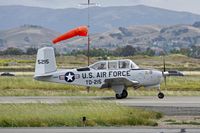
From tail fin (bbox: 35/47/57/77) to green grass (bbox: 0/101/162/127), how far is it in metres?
10.6

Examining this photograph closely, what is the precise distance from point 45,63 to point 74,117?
14.4 meters

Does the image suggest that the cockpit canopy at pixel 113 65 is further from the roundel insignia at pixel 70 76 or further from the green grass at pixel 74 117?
the green grass at pixel 74 117

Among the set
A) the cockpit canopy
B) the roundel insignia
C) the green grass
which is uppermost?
the cockpit canopy

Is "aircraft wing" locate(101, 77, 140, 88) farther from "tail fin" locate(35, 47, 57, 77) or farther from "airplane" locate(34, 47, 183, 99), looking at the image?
"tail fin" locate(35, 47, 57, 77)

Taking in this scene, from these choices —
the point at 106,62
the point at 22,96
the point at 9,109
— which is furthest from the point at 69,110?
the point at 22,96

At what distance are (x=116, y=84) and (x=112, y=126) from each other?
45.0 feet

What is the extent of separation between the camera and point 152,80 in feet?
112

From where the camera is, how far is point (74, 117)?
2150 centimetres

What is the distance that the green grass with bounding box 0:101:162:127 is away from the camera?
20656 mm

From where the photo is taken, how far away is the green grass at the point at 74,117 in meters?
20.7

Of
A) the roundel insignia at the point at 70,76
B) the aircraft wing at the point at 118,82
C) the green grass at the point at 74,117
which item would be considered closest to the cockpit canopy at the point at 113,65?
the aircraft wing at the point at 118,82

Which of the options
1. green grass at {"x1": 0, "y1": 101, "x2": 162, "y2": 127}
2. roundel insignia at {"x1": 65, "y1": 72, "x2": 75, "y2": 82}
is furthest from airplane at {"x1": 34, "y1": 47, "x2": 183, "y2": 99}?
green grass at {"x1": 0, "y1": 101, "x2": 162, "y2": 127}

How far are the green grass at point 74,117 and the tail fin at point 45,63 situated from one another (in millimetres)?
10621

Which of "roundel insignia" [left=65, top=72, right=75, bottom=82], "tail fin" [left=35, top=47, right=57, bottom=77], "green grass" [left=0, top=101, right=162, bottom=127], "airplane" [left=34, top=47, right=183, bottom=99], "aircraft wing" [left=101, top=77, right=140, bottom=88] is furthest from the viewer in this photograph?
"tail fin" [left=35, top=47, right=57, bottom=77]
